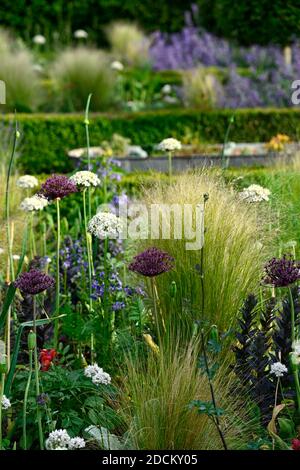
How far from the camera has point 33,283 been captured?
299cm

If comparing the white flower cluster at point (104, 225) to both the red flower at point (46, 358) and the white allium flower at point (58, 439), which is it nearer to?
the red flower at point (46, 358)

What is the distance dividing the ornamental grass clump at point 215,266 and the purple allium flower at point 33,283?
2.86ft

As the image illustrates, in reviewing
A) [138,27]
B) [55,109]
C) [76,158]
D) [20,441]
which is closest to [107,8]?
[138,27]

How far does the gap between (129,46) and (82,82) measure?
3.10 m

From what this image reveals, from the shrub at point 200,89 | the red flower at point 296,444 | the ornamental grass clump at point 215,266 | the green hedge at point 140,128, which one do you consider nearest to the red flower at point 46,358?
the ornamental grass clump at point 215,266

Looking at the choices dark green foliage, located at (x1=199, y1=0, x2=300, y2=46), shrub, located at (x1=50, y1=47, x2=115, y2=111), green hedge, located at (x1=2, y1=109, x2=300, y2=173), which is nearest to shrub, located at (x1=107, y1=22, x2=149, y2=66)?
dark green foliage, located at (x1=199, y1=0, x2=300, y2=46)

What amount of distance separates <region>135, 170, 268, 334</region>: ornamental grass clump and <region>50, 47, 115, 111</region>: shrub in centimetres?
724

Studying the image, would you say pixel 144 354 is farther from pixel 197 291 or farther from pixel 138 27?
pixel 138 27

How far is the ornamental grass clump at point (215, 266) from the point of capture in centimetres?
386

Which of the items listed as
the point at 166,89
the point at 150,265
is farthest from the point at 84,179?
the point at 166,89

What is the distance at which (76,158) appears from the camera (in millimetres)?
8047

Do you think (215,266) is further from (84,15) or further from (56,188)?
(84,15)

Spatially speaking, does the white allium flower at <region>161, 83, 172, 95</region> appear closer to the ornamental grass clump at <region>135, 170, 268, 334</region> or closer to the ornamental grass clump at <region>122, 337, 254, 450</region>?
the ornamental grass clump at <region>135, 170, 268, 334</region>

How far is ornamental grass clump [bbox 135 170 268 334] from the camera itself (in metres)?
3.86
